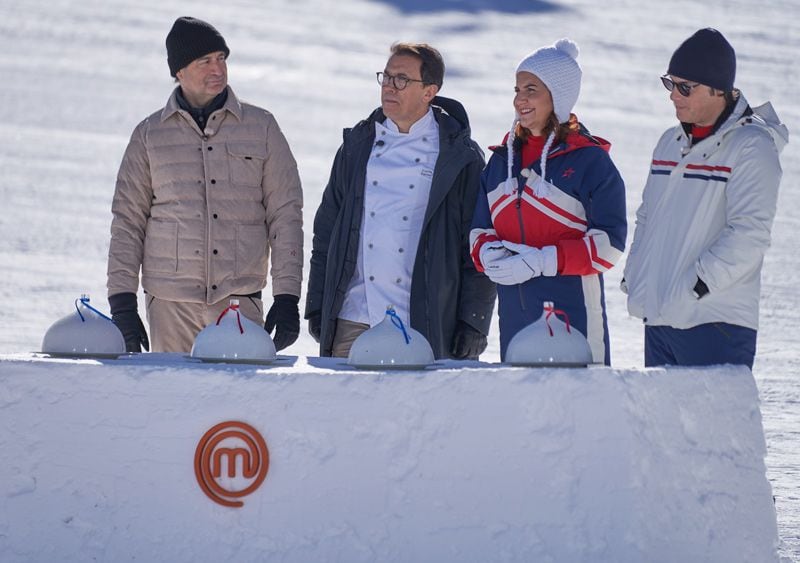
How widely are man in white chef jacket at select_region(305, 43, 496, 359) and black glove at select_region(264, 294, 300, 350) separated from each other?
0.11m

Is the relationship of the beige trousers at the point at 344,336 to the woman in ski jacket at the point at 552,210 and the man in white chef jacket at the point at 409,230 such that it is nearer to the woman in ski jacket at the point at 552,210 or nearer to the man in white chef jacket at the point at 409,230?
the man in white chef jacket at the point at 409,230

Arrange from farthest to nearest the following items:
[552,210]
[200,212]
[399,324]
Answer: [200,212], [552,210], [399,324]

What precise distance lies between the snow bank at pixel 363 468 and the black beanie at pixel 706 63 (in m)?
1.24

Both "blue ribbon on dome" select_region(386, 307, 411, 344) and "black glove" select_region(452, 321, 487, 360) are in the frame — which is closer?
"blue ribbon on dome" select_region(386, 307, 411, 344)

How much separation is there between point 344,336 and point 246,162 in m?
0.76

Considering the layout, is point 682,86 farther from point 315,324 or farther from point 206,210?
point 206,210

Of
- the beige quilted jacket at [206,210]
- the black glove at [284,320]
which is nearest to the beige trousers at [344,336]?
the black glove at [284,320]

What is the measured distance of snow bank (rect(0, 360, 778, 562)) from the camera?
428cm

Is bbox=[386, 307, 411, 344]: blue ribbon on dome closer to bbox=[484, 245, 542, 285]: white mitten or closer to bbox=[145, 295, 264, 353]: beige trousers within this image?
bbox=[484, 245, 542, 285]: white mitten

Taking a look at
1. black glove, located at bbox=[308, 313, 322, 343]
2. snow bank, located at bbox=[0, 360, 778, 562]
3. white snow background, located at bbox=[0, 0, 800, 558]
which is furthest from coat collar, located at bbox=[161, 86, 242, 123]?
white snow background, located at bbox=[0, 0, 800, 558]

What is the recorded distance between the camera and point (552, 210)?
5.43 metres

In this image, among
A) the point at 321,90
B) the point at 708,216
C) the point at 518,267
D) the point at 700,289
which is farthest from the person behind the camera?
the point at 321,90

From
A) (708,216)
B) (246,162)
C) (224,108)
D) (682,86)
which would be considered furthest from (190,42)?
(708,216)

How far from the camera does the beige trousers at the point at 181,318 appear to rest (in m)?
6.00
